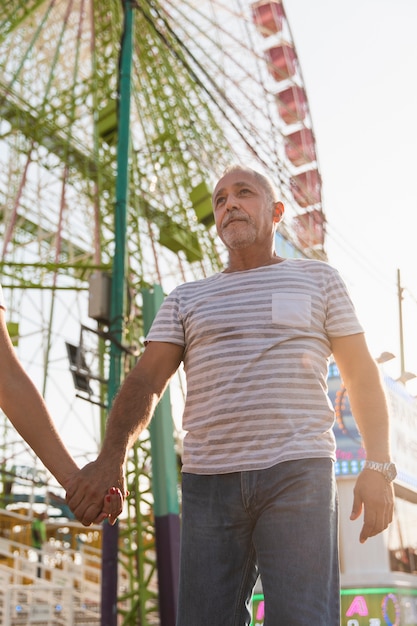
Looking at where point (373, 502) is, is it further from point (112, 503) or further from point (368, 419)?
point (112, 503)

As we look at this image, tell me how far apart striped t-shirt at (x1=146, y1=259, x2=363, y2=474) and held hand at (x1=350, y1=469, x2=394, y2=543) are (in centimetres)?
15

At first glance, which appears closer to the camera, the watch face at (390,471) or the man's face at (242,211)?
the watch face at (390,471)

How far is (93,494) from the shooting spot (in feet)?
6.48

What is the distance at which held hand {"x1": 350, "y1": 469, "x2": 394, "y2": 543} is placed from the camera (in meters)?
1.92

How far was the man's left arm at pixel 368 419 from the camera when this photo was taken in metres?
1.94

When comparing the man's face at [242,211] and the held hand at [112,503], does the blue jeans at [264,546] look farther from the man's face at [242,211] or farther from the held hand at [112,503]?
the man's face at [242,211]

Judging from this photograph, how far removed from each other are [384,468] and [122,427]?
2.21 ft

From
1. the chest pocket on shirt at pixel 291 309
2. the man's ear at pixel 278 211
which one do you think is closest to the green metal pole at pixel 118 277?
the man's ear at pixel 278 211

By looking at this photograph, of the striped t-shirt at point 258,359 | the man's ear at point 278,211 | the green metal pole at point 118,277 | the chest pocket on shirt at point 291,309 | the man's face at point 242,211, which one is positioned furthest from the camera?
the green metal pole at point 118,277

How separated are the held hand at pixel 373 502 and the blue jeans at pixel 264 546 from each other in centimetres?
9

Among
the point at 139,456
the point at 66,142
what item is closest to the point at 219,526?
the point at 139,456

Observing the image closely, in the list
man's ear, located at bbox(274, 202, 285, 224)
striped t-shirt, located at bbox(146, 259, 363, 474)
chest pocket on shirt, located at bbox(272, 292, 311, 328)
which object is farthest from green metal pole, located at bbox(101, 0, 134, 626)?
chest pocket on shirt, located at bbox(272, 292, 311, 328)

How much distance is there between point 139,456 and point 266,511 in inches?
309

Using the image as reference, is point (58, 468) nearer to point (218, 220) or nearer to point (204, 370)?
point (204, 370)
